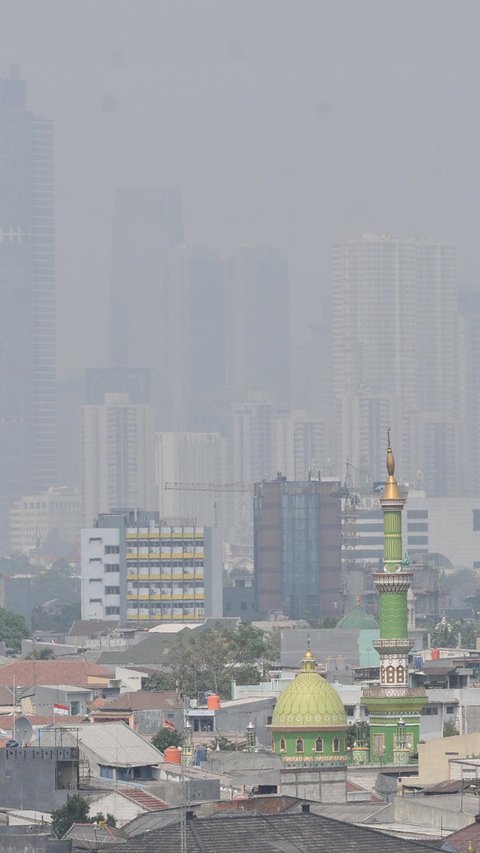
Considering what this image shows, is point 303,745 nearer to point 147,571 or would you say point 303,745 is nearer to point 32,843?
point 32,843

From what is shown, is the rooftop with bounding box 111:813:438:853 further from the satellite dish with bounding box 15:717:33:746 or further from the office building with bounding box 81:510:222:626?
the office building with bounding box 81:510:222:626

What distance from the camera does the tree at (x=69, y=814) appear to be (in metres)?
48.4

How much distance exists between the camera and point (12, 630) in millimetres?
135875

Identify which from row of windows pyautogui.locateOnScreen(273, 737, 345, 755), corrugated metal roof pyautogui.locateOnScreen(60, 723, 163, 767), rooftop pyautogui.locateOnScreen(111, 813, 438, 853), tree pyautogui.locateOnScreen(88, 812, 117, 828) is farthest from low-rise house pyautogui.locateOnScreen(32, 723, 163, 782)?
rooftop pyautogui.locateOnScreen(111, 813, 438, 853)

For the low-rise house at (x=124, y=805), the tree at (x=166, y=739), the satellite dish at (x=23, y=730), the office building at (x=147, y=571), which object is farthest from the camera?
the office building at (x=147, y=571)

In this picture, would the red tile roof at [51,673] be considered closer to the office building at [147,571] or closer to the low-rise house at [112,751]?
the low-rise house at [112,751]

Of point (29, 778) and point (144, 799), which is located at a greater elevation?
point (29, 778)

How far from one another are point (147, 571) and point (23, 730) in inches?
3935

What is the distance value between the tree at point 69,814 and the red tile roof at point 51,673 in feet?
138

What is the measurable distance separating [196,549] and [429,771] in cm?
10983

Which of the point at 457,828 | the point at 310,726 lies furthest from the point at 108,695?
the point at 457,828

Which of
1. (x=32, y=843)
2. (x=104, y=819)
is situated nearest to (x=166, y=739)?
(x=104, y=819)

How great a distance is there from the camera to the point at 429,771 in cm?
5966

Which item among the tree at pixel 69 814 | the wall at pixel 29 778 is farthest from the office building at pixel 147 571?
the tree at pixel 69 814
